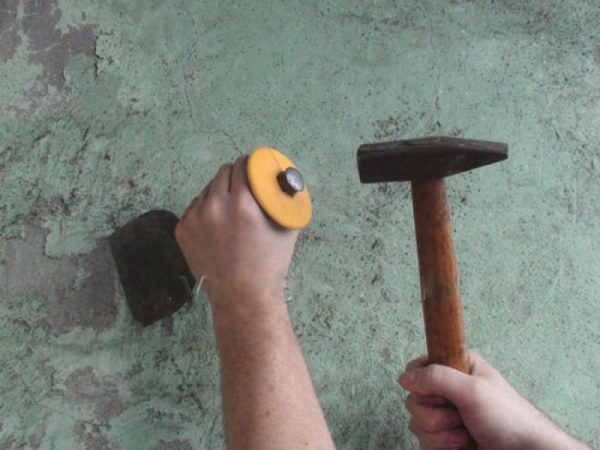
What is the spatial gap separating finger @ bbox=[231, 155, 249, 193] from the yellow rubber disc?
1cm

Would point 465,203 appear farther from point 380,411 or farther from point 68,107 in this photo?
point 68,107

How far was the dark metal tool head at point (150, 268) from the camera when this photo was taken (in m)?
1.25

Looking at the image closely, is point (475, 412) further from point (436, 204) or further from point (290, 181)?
point (290, 181)

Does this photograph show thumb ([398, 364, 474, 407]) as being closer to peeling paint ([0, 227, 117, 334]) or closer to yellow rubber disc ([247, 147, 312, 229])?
yellow rubber disc ([247, 147, 312, 229])

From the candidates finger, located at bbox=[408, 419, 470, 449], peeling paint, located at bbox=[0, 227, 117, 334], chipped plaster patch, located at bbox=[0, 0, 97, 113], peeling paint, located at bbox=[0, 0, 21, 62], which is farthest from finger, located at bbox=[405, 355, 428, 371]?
peeling paint, located at bbox=[0, 0, 21, 62]

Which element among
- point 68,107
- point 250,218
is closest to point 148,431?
point 250,218

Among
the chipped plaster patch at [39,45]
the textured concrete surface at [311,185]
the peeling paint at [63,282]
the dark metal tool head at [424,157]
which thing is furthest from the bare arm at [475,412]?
the chipped plaster patch at [39,45]

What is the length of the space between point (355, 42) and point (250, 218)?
22.4 inches

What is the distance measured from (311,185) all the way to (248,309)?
0.37 metres

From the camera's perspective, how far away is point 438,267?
1.12 metres

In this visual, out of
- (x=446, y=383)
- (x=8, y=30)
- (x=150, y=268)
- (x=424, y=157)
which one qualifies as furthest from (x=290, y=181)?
(x=8, y=30)

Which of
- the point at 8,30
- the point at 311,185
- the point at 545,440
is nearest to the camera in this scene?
the point at 545,440

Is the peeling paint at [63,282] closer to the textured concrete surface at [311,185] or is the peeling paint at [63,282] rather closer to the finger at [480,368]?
the textured concrete surface at [311,185]

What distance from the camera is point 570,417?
142 cm
